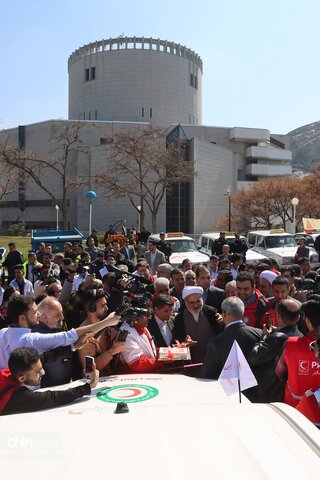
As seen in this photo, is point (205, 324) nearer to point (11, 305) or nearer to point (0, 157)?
point (11, 305)

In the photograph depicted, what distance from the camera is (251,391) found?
4.16 m

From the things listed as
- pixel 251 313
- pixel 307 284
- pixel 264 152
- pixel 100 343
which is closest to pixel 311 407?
pixel 100 343

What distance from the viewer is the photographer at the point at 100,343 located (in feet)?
12.7

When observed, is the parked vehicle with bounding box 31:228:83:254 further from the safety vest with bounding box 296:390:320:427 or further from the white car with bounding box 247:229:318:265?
the safety vest with bounding box 296:390:320:427

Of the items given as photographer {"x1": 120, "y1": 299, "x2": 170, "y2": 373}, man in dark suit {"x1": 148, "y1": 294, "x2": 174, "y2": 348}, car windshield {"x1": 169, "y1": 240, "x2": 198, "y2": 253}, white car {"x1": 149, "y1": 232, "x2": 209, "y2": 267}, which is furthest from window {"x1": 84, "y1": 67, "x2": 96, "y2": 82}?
photographer {"x1": 120, "y1": 299, "x2": 170, "y2": 373}

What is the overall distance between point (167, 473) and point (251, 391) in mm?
2804

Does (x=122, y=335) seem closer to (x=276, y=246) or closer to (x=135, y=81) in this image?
(x=276, y=246)

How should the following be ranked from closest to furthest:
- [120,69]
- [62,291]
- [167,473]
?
[167,473] < [62,291] < [120,69]

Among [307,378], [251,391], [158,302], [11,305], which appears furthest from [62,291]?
[307,378]

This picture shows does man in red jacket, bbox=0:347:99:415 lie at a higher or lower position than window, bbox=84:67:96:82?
lower

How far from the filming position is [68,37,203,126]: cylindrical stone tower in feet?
260

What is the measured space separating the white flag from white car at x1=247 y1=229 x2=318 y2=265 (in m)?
14.4

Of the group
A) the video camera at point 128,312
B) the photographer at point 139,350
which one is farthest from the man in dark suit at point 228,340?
the video camera at point 128,312

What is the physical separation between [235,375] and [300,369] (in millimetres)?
652
